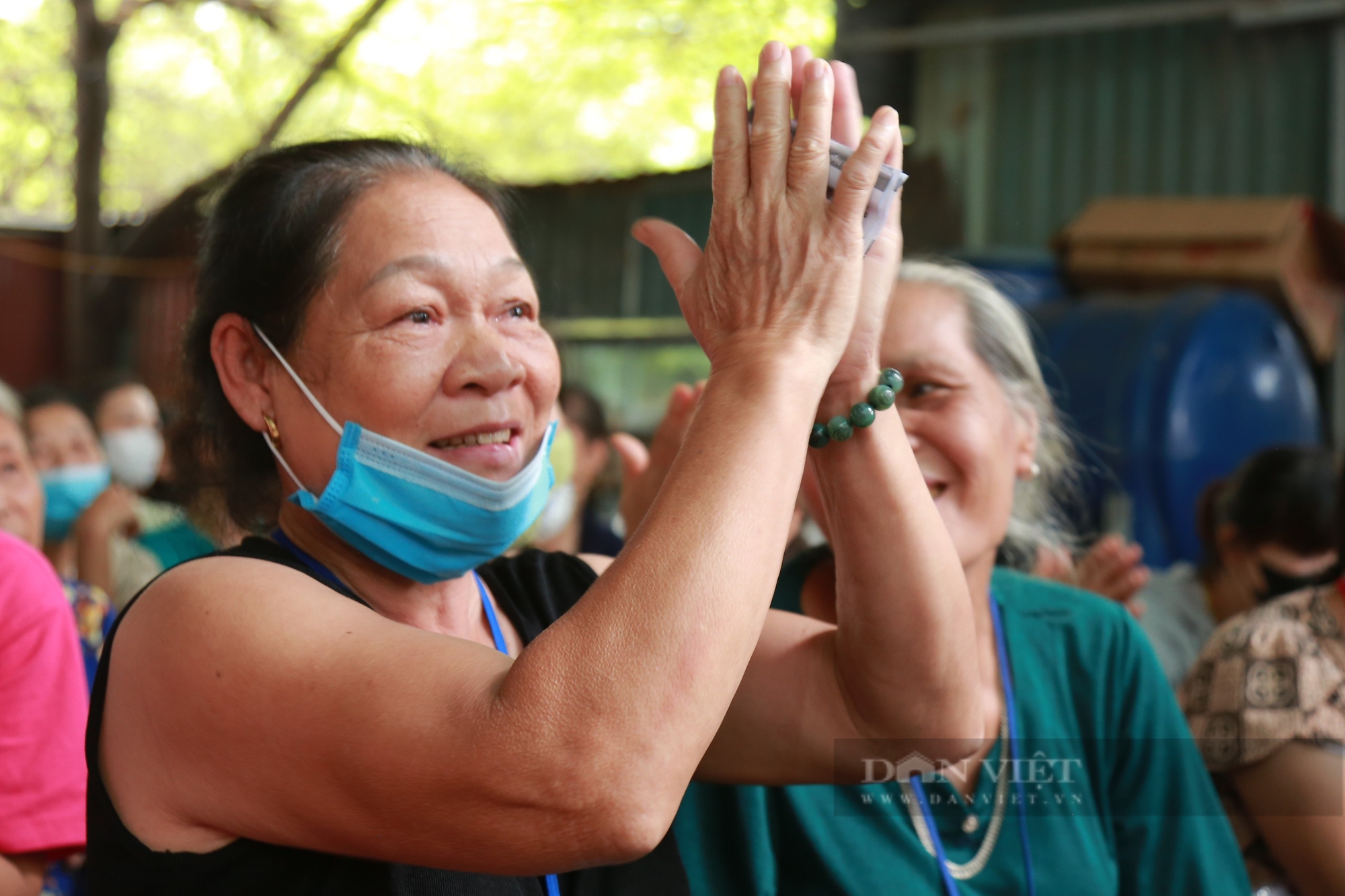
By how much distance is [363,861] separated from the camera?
3.90ft

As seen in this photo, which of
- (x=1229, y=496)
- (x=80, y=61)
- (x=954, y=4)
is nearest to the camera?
(x=1229, y=496)

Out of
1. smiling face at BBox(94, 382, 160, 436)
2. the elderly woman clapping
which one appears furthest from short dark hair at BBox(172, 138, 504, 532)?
smiling face at BBox(94, 382, 160, 436)

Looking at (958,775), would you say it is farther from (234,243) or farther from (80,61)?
(80,61)

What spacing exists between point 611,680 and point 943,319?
4.31 feet

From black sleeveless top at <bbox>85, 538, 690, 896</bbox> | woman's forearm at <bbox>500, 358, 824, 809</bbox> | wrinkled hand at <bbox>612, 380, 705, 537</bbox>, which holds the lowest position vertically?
black sleeveless top at <bbox>85, 538, 690, 896</bbox>

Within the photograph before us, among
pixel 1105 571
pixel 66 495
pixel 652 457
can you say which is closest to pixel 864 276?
pixel 652 457

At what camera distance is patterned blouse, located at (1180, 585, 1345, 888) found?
224 cm

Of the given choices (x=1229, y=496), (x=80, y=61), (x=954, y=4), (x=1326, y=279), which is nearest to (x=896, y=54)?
(x=954, y=4)

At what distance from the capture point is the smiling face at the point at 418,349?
135 centimetres

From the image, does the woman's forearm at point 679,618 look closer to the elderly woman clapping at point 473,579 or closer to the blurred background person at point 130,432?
the elderly woman clapping at point 473,579

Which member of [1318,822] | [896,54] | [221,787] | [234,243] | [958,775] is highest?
[896,54]

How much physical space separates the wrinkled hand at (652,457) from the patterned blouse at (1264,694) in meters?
1.20

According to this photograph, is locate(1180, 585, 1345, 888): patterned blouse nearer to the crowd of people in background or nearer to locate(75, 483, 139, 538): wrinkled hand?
the crowd of people in background

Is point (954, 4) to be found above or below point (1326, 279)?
above
